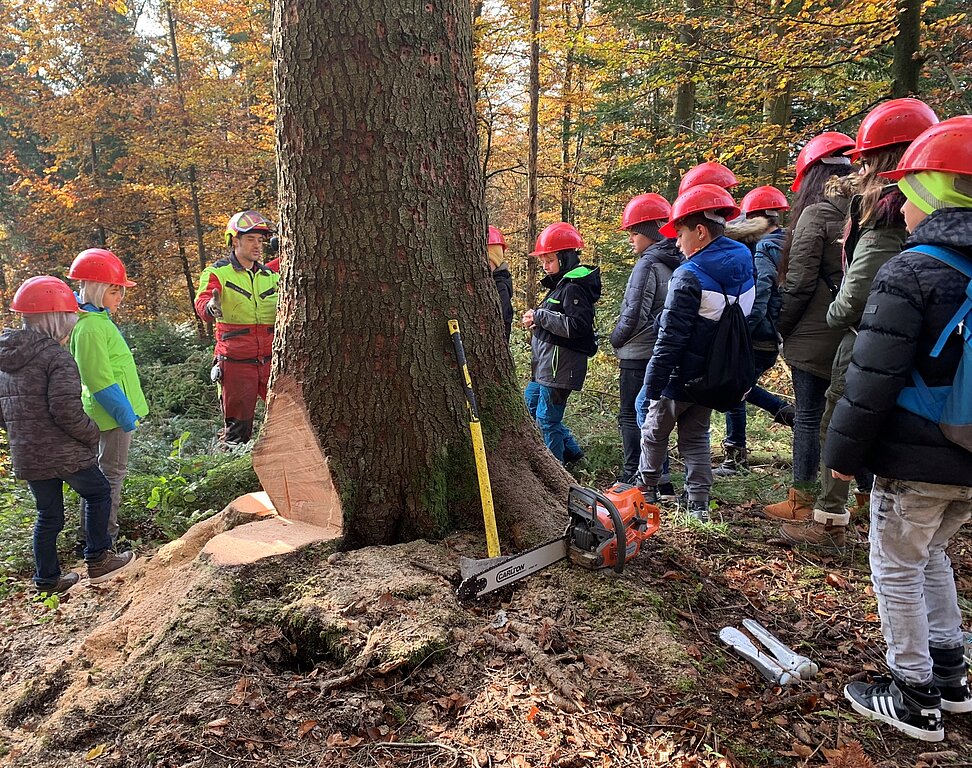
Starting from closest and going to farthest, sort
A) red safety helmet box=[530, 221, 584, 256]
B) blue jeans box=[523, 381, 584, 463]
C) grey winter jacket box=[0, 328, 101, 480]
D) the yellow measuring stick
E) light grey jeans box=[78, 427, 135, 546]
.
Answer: the yellow measuring stick → grey winter jacket box=[0, 328, 101, 480] → light grey jeans box=[78, 427, 135, 546] → red safety helmet box=[530, 221, 584, 256] → blue jeans box=[523, 381, 584, 463]

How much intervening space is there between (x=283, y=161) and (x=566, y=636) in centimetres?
251

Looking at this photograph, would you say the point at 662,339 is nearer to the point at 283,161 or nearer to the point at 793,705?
the point at 793,705

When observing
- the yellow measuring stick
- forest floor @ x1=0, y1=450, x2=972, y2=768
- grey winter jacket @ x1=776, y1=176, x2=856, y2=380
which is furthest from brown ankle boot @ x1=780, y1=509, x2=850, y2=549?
the yellow measuring stick

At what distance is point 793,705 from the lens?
2.29 meters

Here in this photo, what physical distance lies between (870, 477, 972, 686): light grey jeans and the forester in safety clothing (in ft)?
17.4

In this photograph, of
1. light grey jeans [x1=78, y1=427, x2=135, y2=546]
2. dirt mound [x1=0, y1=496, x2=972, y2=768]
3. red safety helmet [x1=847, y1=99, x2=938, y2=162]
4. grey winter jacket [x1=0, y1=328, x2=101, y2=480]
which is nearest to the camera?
dirt mound [x1=0, y1=496, x2=972, y2=768]

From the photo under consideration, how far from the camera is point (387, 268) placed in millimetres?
2852

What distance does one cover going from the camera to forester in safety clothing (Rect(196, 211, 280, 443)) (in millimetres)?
6070

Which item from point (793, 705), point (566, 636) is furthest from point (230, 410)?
point (793, 705)

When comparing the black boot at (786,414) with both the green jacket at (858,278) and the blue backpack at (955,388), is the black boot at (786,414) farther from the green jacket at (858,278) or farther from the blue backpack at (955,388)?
the blue backpack at (955,388)

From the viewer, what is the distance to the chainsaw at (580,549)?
8.53ft

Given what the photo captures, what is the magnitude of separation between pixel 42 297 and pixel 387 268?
260cm

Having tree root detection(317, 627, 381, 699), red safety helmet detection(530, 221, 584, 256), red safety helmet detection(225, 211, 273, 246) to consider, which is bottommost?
tree root detection(317, 627, 381, 699)

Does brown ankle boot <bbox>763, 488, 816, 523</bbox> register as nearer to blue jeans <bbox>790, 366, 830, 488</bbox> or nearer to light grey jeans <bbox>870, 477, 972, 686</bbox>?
blue jeans <bbox>790, 366, 830, 488</bbox>
